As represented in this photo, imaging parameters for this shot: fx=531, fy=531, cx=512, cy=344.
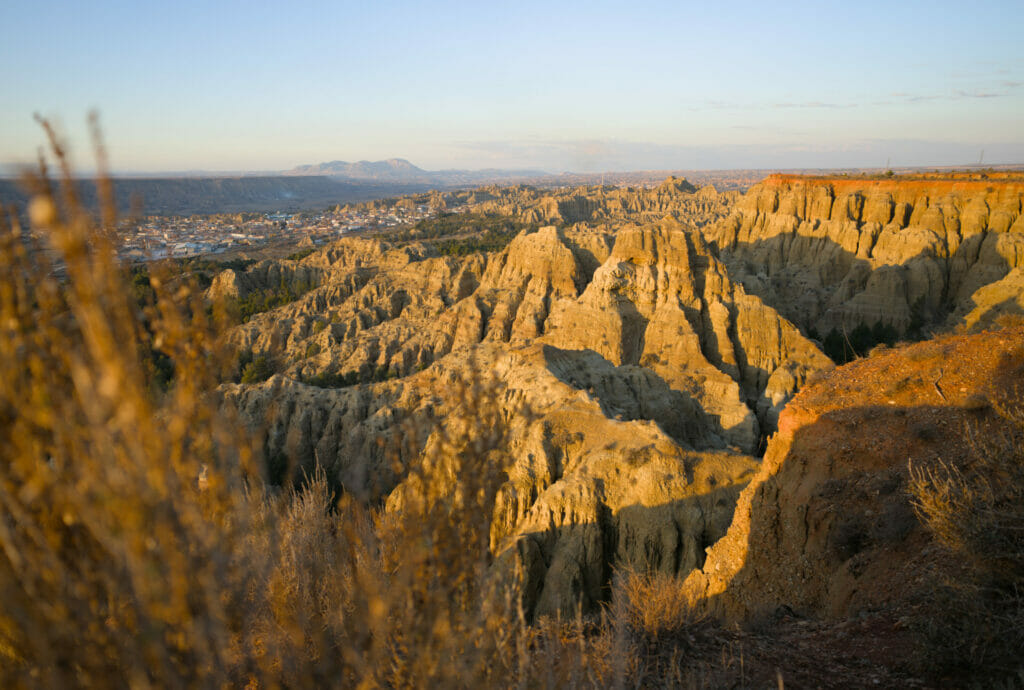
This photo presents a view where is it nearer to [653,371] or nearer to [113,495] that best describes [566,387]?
[653,371]

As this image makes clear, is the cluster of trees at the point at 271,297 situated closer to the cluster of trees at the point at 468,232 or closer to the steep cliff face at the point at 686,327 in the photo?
the cluster of trees at the point at 468,232

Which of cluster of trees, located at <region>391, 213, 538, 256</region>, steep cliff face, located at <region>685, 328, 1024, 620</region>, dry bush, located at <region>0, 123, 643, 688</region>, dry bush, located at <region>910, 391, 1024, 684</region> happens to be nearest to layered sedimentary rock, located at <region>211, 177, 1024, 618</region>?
steep cliff face, located at <region>685, 328, 1024, 620</region>

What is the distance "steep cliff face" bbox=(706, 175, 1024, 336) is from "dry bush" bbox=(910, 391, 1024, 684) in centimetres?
3521

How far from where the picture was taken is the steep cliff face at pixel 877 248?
40.2 meters

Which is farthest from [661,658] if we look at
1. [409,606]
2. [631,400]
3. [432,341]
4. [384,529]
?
[432,341]

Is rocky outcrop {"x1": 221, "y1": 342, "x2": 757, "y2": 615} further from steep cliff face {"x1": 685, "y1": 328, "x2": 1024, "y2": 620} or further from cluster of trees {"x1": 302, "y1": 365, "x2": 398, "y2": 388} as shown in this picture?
cluster of trees {"x1": 302, "y1": 365, "x2": 398, "y2": 388}

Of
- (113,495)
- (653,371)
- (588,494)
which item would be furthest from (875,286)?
(113,495)

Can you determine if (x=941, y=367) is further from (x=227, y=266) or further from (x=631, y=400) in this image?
(x=227, y=266)

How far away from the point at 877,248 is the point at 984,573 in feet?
162

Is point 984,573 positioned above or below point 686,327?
above

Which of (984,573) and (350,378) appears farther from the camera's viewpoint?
(350,378)

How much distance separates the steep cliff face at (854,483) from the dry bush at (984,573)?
55.2 inches

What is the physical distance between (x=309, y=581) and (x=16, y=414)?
4.07 metres

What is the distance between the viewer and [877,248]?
152 ft
